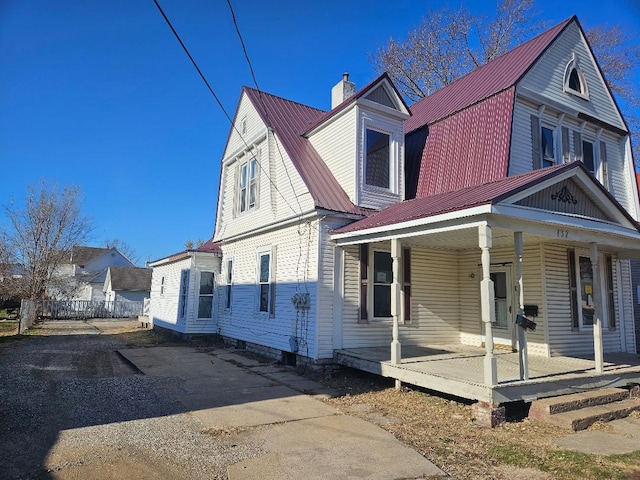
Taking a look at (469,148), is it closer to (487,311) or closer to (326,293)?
(326,293)

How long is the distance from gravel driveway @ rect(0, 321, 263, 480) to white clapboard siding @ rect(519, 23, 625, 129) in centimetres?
1019

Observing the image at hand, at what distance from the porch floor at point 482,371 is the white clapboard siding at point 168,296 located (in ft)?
30.6

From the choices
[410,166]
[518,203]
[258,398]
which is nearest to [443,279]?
[410,166]

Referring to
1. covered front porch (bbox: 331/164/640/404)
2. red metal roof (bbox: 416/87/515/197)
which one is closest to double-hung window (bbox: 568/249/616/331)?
covered front porch (bbox: 331/164/640/404)

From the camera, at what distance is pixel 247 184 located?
13.6 meters

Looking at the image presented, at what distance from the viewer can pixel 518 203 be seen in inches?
258

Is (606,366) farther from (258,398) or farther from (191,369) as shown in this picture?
(191,369)

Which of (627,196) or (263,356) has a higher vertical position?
(627,196)

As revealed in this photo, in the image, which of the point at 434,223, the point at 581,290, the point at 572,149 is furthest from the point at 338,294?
the point at 572,149

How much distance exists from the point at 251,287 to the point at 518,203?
8.29m

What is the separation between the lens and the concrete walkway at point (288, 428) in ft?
14.6

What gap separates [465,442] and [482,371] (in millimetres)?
2136

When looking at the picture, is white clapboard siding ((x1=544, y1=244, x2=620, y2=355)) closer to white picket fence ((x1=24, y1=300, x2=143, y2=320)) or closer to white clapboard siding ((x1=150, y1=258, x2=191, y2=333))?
white clapboard siding ((x1=150, y1=258, x2=191, y2=333))

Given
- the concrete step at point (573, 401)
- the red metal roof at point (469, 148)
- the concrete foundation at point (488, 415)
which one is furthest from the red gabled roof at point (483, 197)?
the concrete step at point (573, 401)
